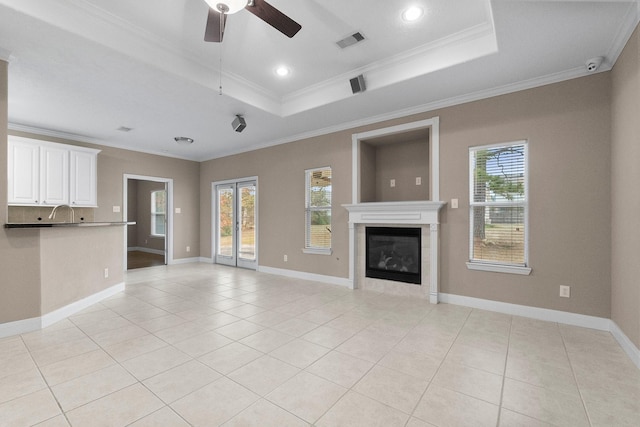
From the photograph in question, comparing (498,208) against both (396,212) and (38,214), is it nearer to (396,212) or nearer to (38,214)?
(396,212)

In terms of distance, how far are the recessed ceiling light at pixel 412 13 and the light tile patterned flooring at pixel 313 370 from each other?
9.95ft

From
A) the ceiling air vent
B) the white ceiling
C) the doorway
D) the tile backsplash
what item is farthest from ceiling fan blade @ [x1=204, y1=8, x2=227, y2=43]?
the doorway

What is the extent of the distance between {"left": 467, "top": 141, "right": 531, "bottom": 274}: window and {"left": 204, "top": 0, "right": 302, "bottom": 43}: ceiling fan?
2.79 metres

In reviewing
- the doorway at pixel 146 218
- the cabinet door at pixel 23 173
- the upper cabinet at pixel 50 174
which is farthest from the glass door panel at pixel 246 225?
the cabinet door at pixel 23 173

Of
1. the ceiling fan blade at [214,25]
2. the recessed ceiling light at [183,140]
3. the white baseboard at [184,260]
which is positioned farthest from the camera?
the white baseboard at [184,260]

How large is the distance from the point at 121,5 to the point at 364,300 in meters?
4.16

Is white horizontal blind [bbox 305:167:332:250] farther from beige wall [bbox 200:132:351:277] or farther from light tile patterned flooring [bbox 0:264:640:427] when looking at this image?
light tile patterned flooring [bbox 0:264:640:427]

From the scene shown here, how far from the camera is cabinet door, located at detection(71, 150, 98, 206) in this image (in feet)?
16.7

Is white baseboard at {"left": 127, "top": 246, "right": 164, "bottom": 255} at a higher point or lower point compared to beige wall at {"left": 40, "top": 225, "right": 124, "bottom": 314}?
lower

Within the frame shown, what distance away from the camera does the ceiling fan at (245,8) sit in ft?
6.70

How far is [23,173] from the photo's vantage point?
454 cm

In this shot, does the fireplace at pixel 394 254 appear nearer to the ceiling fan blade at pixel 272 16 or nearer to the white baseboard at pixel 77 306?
the ceiling fan blade at pixel 272 16

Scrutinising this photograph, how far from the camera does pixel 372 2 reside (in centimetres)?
249

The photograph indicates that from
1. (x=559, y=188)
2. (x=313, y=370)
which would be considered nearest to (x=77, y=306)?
(x=313, y=370)
